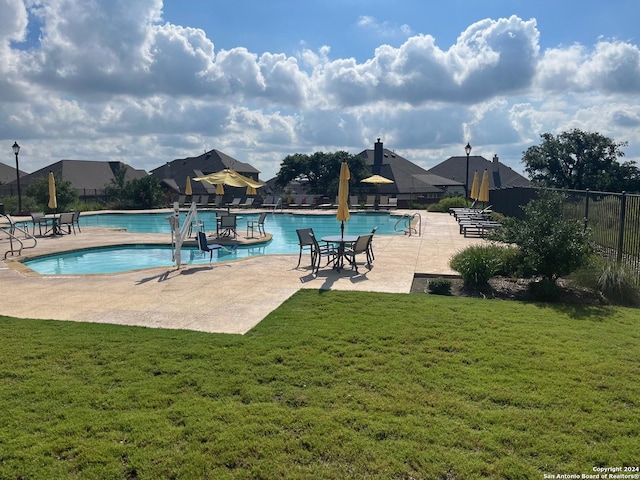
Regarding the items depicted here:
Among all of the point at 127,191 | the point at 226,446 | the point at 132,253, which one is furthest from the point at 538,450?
the point at 127,191

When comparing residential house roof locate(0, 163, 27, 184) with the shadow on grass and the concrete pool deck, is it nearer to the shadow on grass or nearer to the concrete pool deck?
the concrete pool deck

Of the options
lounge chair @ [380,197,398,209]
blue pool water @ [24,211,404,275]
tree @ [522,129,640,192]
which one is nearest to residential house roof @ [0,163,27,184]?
blue pool water @ [24,211,404,275]

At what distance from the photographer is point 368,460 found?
3100 mm

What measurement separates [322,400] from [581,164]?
47.5 meters

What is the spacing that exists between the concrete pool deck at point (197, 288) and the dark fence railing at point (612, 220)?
315 centimetres

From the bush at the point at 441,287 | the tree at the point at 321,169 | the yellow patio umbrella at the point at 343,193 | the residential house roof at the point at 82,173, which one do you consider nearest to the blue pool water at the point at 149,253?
the yellow patio umbrella at the point at 343,193

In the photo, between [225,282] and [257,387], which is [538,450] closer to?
[257,387]

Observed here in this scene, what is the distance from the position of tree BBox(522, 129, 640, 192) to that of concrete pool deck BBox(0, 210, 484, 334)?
36890 millimetres

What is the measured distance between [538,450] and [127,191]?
3594cm

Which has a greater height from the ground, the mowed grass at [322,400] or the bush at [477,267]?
the bush at [477,267]

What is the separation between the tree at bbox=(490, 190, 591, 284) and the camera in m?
7.68

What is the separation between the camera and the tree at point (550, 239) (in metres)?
7.68

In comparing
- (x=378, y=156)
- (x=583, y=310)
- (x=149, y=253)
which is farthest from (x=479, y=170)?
(x=583, y=310)

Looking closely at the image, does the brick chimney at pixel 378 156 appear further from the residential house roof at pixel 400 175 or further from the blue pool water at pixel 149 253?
the blue pool water at pixel 149 253
